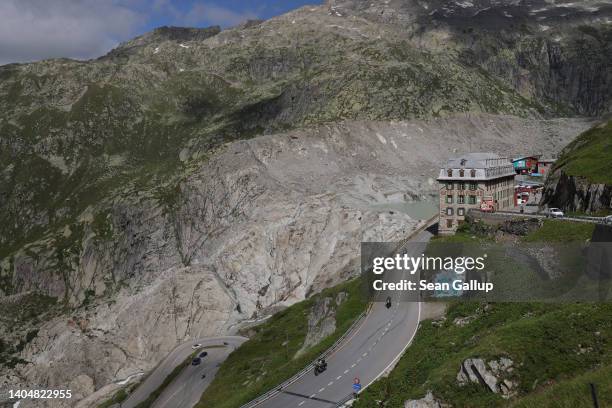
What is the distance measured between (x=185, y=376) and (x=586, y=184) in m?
55.0

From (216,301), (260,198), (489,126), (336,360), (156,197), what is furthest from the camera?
(489,126)

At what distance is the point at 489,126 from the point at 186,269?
114 metres

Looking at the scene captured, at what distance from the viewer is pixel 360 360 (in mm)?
43594

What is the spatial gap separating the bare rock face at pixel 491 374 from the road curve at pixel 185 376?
4259cm

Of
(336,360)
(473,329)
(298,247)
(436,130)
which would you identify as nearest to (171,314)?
(298,247)

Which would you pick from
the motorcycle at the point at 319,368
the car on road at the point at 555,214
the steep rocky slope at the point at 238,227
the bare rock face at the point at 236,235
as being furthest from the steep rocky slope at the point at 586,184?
the steep rocky slope at the point at 238,227

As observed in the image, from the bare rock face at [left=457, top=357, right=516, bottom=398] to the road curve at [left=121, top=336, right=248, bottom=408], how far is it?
4259cm

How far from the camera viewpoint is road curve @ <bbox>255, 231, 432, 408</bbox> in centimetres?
4000

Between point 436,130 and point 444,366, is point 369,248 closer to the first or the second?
point 444,366

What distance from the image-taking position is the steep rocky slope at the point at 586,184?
2069 inches

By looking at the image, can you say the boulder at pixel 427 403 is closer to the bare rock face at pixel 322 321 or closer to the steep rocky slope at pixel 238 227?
the bare rock face at pixel 322 321

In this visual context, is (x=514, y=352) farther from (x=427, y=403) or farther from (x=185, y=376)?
(x=185, y=376)

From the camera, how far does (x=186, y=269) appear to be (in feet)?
407

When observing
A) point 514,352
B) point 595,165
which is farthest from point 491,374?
point 595,165
